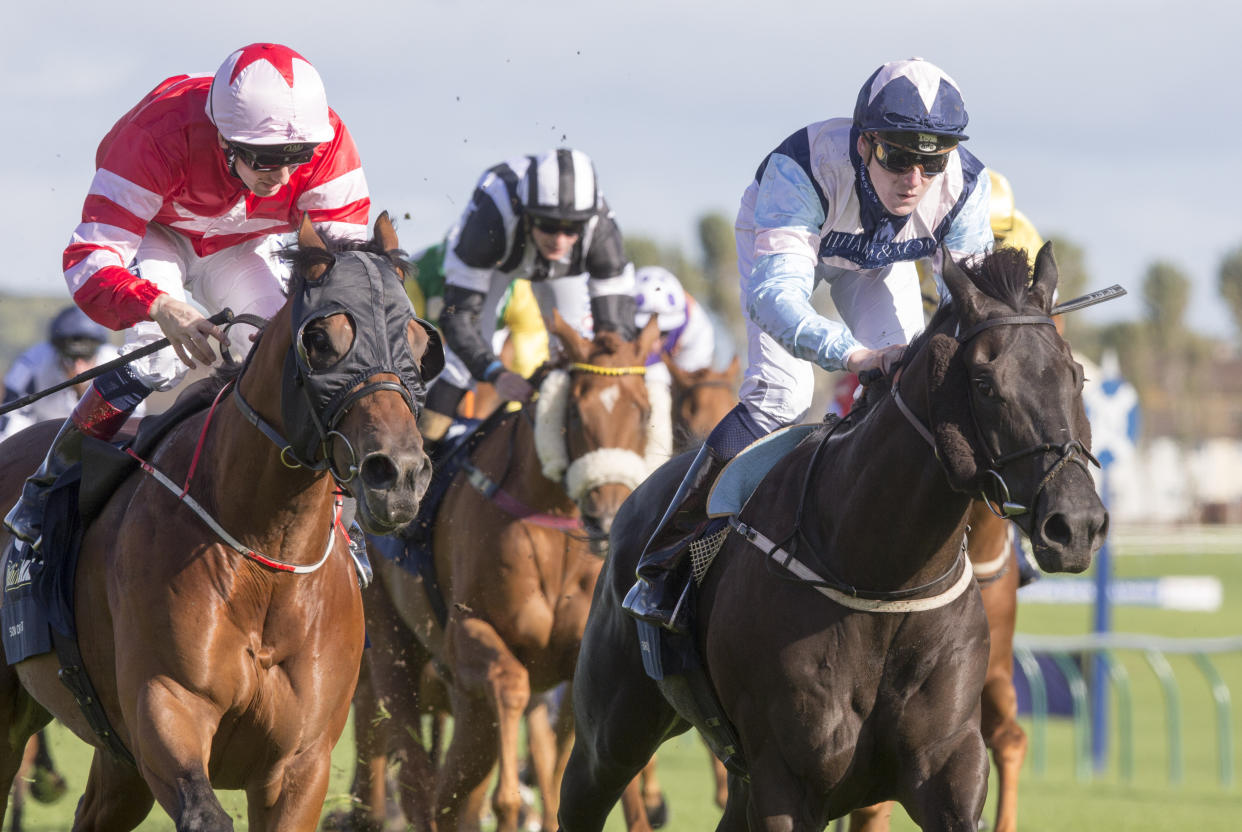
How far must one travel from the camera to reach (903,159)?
455 centimetres

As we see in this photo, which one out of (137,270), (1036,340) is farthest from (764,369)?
(137,270)

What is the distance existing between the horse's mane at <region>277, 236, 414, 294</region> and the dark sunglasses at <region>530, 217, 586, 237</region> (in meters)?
3.61

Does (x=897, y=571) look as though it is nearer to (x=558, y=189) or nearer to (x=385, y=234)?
(x=385, y=234)

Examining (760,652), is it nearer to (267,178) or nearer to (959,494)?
(959,494)

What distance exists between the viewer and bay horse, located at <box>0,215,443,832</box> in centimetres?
399

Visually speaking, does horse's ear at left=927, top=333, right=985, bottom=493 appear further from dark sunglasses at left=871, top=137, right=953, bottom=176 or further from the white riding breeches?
the white riding breeches

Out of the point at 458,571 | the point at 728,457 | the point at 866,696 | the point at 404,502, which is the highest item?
the point at 404,502

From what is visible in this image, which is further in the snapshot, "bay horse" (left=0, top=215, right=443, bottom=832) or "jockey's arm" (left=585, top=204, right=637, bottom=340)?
"jockey's arm" (left=585, top=204, right=637, bottom=340)

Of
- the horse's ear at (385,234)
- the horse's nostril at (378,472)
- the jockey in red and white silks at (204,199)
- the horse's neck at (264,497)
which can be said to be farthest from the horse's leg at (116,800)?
the horse's ear at (385,234)

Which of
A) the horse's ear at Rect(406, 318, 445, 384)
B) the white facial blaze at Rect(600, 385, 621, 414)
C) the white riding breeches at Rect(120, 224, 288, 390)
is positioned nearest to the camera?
the horse's ear at Rect(406, 318, 445, 384)

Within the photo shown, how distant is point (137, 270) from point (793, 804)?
2.54 m

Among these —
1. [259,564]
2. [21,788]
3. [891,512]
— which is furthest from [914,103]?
[21,788]

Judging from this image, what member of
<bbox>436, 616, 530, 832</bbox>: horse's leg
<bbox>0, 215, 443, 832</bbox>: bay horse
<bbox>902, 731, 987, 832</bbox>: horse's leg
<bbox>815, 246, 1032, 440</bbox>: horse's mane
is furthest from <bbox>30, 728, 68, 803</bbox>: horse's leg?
<bbox>815, 246, 1032, 440</bbox>: horse's mane

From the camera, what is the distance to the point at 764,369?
5031 millimetres
